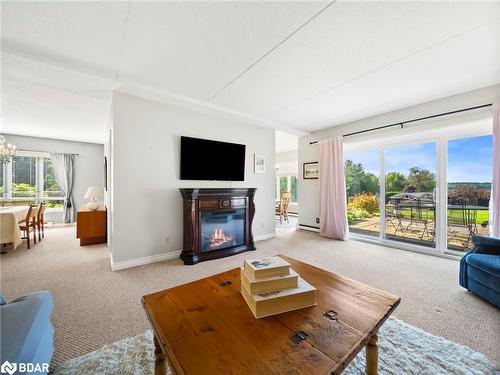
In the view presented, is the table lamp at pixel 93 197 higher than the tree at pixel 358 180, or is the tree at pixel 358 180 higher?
the tree at pixel 358 180

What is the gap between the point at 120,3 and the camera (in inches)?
57.8

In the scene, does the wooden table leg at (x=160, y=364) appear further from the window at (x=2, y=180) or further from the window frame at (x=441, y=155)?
the window at (x=2, y=180)

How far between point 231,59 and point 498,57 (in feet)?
8.90

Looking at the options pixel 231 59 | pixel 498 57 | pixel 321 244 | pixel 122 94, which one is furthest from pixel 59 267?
pixel 498 57

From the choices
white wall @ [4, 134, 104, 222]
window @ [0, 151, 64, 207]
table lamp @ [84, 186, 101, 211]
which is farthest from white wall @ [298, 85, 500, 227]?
window @ [0, 151, 64, 207]

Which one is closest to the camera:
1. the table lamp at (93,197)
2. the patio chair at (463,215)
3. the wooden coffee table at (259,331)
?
the wooden coffee table at (259,331)

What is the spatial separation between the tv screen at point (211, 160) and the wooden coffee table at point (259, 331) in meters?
2.25

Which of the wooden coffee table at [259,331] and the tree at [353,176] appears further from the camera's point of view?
the tree at [353,176]

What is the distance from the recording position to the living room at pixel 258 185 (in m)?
1.05

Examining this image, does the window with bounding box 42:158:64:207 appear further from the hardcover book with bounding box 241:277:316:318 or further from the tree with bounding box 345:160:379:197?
the tree with bounding box 345:160:379:197

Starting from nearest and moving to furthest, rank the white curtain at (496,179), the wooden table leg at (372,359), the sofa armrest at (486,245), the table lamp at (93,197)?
1. the wooden table leg at (372,359)
2. the sofa armrest at (486,245)
3. the white curtain at (496,179)
4. the table lamp at (93,197)

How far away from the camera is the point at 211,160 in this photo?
11.3 feet

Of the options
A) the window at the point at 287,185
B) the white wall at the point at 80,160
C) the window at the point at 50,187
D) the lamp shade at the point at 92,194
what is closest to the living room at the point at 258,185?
the lamp shade at the point at 92,194

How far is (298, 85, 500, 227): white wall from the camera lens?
2743mm
